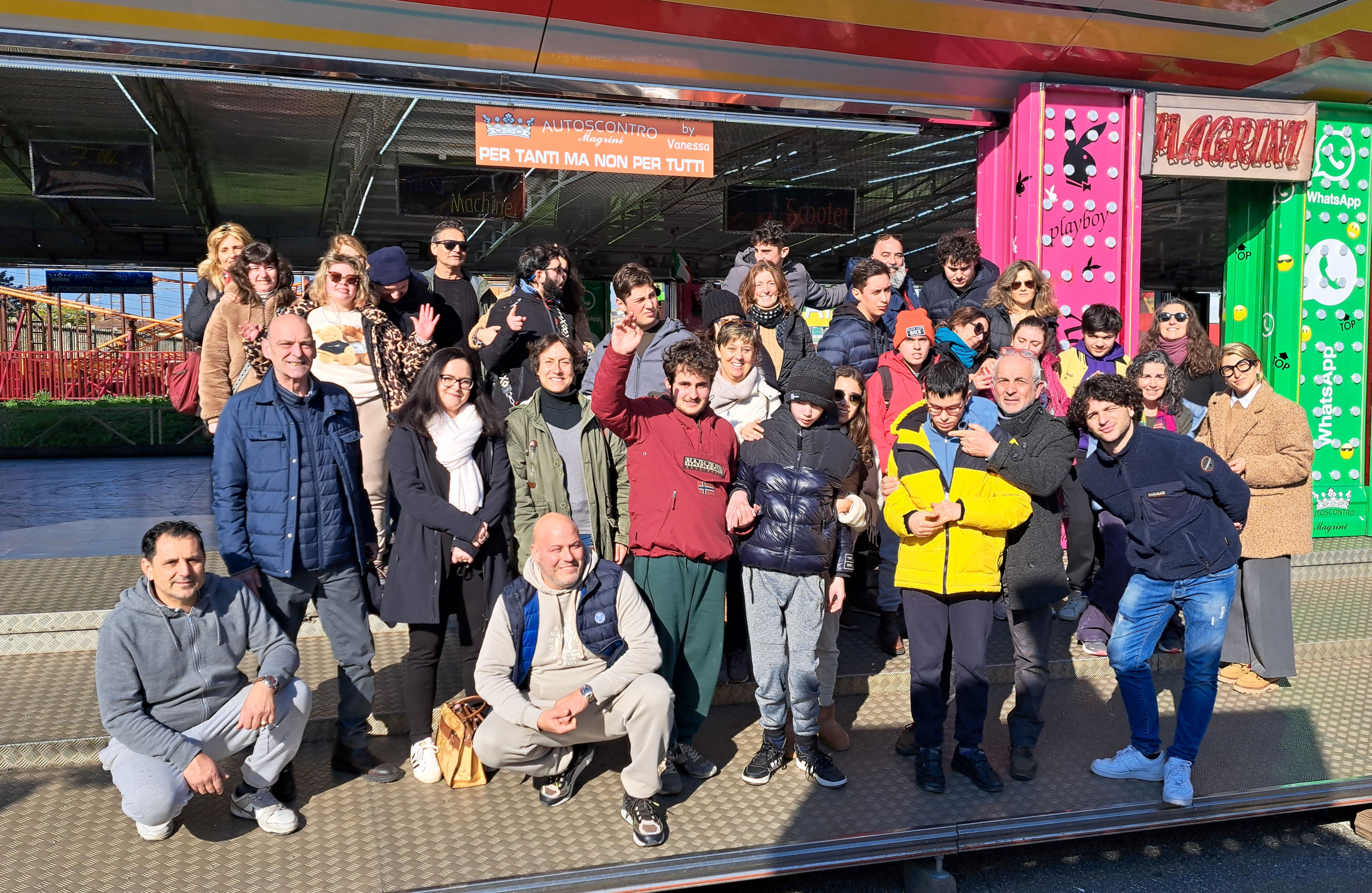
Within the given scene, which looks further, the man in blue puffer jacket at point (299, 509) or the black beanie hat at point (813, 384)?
the black beanie hat at point (813, 384)

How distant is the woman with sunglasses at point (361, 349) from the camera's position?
186 inches

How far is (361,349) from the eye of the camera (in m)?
4.79

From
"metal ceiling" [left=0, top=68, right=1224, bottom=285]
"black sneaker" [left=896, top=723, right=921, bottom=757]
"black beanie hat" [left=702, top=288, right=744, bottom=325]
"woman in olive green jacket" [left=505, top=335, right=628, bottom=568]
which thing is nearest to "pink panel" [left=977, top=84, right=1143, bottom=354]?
"metal ceiling" [left=0, top=68, right=1224, bottom=285]

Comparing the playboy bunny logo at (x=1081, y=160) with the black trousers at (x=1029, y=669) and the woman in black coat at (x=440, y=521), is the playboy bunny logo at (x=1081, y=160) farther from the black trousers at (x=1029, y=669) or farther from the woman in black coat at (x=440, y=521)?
the woman in black coat at (x=440, y=521)

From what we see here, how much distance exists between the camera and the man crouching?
3.80 m

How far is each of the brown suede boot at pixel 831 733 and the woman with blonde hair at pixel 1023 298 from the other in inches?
99.5

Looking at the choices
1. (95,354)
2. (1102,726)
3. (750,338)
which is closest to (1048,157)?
(750,338)

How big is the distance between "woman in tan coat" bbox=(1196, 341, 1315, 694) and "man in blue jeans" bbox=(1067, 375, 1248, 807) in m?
1.05

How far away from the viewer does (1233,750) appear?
14.9 feet

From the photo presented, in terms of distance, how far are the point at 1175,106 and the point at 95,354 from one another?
1682 centimetres

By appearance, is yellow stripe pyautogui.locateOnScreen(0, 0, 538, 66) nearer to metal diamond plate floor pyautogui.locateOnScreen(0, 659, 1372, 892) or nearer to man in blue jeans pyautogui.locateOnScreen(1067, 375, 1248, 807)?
metal diamond plate floor pyautogui.locateOnScreen(0, 659, 1372, 892)

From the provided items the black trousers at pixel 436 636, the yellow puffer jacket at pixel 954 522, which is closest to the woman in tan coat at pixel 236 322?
the black trousers at pixel 436 636

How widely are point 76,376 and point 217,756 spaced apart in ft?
50.9

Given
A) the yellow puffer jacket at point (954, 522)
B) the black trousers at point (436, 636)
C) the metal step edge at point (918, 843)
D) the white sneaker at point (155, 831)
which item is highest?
the yellow puffer jacket at point (954, 522)
